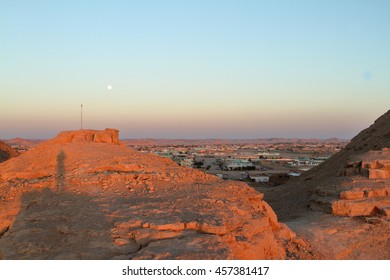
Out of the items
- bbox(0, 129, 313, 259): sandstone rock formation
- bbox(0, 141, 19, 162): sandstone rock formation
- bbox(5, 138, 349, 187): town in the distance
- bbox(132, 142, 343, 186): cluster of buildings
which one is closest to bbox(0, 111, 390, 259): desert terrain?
bbox(0, 129, 313, 259): sandstone rock formation

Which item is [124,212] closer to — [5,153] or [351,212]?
[351,212]

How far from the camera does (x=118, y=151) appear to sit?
1183 centimetres

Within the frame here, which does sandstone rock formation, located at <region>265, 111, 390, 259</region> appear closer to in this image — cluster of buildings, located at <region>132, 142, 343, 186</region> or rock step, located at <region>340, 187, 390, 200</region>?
rock step, located at <region>340, 187, 390, 200</region>

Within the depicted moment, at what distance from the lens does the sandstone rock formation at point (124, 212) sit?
6.25 metres

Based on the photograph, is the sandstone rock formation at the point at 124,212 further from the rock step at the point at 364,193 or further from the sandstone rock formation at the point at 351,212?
the rock step at the point at 364,193

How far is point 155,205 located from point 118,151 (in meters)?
4.52

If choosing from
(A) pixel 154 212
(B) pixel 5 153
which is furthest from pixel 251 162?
(A) pixel 154 212

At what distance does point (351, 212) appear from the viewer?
39.4 ft

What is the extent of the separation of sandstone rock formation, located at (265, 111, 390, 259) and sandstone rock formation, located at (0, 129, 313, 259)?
4.78ft

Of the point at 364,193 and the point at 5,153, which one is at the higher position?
the point at 5,153

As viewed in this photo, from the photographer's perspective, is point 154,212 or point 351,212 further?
point 351,212

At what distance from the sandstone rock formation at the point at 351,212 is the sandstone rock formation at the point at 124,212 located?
146cm

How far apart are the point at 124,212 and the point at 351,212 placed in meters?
8.22

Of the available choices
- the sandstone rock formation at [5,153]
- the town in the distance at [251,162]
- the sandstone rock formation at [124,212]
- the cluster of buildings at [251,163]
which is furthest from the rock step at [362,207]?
the sandstone rock formation at [5,153]
